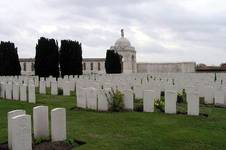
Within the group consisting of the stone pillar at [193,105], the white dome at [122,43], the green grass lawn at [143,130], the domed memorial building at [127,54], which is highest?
the white dome at [122,43]

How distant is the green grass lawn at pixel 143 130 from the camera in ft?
21.6

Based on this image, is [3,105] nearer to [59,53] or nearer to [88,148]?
[88,148]

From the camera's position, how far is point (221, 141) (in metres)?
6.89

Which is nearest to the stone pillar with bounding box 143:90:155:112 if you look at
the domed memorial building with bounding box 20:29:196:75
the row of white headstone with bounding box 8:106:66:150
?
the row of white headstone with bounding box 8:106:66:150

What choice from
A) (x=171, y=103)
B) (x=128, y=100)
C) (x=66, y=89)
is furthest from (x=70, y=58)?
(x=171, y=103)

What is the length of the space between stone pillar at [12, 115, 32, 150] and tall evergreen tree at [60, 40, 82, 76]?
24.9 m

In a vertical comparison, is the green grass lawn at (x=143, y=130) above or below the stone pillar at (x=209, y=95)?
below

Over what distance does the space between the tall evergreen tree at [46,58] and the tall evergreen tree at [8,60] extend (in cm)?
174

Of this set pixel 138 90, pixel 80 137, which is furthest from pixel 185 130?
pixel 138 90

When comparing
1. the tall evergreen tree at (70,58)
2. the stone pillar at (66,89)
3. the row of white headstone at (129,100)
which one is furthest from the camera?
the tall evergreen tree at (70,58)

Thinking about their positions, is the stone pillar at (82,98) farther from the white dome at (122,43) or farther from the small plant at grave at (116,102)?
the white dome at (122,43)

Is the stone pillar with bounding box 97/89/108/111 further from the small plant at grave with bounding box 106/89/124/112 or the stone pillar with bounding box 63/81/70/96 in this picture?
the stone pillar with bounding box 63/81/70/96

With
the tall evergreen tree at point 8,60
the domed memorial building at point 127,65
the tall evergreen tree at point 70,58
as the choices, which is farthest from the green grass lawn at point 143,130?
the domed memorial building at point 127,65

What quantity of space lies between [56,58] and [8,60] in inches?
148
